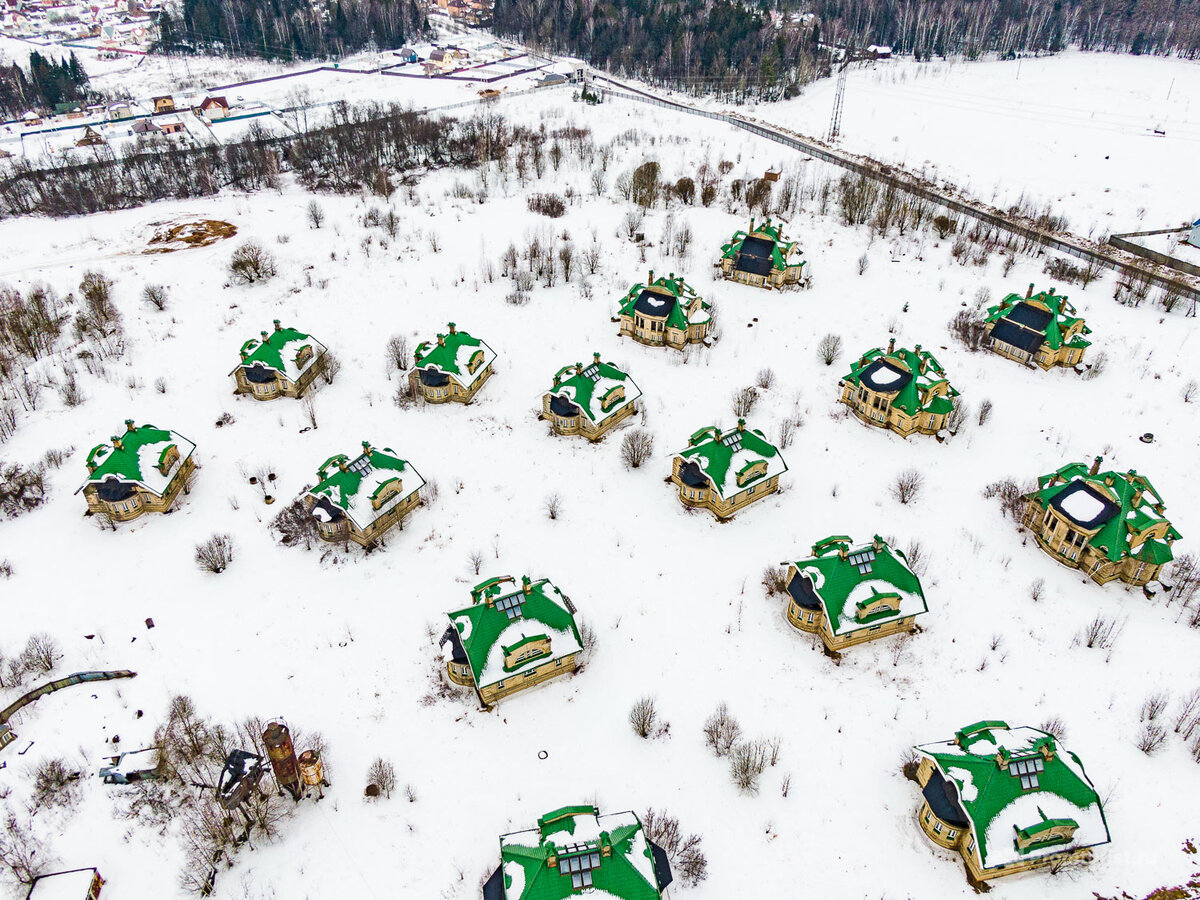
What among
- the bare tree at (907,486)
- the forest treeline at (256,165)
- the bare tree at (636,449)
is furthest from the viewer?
the forest treeline at (256,165)

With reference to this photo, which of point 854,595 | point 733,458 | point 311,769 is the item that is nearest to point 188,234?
point 733,458

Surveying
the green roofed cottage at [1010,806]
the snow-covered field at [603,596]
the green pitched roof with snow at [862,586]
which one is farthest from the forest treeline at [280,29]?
the green roofed cottage at [1010,806]

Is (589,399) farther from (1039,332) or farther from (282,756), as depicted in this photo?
(1039,332)

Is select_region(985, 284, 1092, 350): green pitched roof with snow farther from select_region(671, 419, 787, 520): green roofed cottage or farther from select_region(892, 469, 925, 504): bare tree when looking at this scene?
select_region(671, 419, 787, 520): green roofed cottage

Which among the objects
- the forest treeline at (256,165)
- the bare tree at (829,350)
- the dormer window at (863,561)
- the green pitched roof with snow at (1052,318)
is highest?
the forest treeline at (256,165)

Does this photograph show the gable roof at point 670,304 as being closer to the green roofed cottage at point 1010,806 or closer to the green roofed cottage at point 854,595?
the green roofed cottage at point 854,595

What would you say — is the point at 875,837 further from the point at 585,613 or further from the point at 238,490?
the point at 238,490
